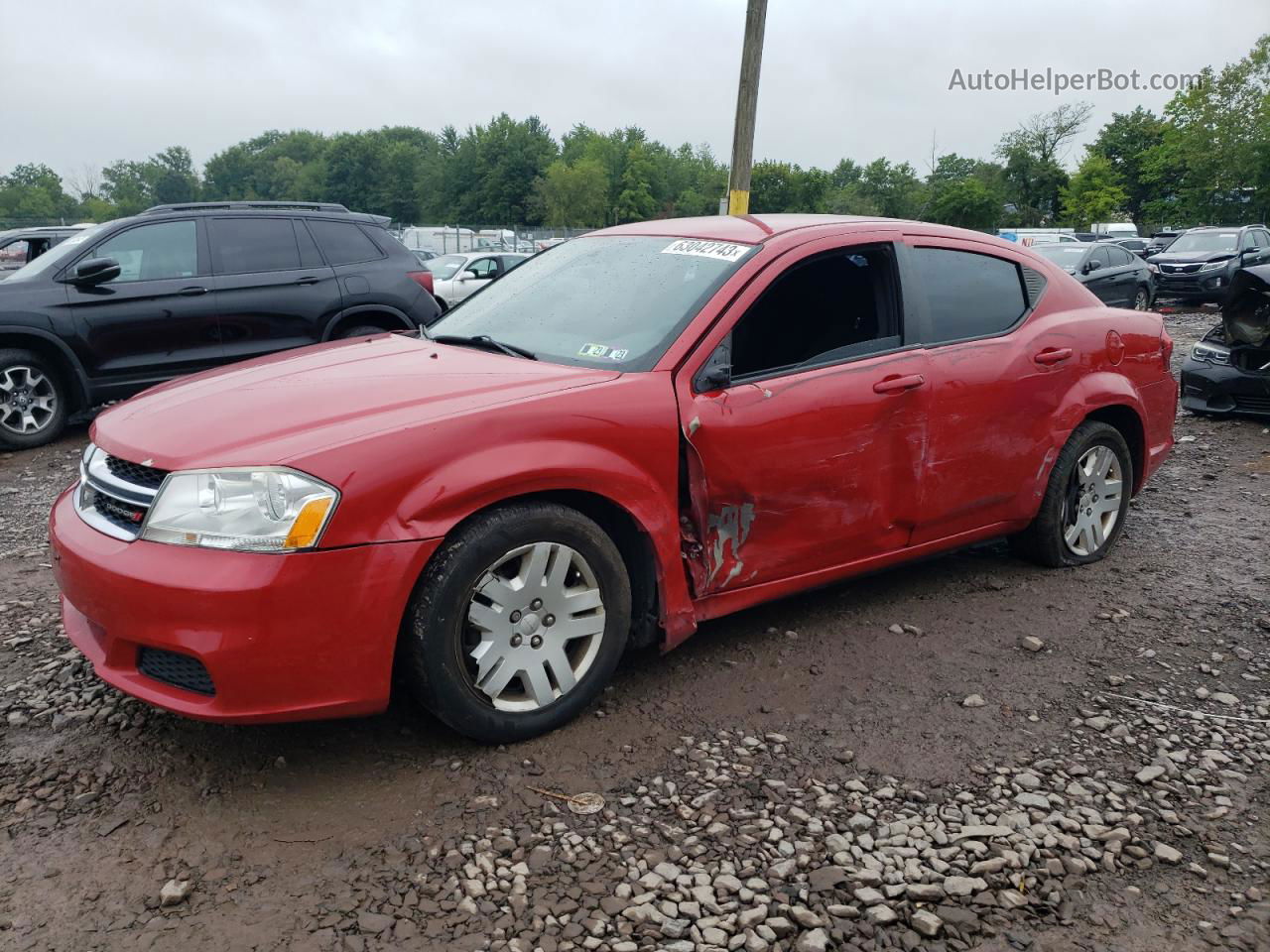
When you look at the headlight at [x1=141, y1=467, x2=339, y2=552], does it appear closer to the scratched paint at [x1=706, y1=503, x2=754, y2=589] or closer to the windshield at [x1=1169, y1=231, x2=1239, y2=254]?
the scratched paint at [x1=706, y1=503, x2=754, y2=589]

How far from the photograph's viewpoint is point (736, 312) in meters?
3.59

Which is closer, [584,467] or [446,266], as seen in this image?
[584,467]

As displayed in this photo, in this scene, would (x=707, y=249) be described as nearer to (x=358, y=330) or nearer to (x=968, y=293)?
(x=968, y=293)

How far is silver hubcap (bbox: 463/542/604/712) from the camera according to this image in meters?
3.04

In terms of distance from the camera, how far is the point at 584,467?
316 cm

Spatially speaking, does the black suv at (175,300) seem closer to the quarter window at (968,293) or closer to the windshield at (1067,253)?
the quarter window at (968,293)

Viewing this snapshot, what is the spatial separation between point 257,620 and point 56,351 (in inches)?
243

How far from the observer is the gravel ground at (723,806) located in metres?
2.45

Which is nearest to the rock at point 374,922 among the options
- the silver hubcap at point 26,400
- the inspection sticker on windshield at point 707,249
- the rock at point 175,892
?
the rock at point 175,892

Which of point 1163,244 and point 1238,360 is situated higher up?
point 1163,244

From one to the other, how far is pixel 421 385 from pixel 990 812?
211cm

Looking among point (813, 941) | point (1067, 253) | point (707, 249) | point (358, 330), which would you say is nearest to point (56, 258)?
point (358, 330)

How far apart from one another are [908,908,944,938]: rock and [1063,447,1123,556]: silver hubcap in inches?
110

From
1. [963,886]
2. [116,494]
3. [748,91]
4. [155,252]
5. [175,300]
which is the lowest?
[963,886]
